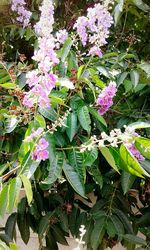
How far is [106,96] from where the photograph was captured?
1.31m

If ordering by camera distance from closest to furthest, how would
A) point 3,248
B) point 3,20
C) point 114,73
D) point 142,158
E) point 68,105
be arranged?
point 3,248
point 142,158
point 68,105
point 114,73
point 3,20

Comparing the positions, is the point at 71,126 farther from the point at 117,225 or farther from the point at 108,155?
the point at 117,225

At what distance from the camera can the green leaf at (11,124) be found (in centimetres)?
132

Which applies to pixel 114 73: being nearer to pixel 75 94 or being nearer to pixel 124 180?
pixel 75 94

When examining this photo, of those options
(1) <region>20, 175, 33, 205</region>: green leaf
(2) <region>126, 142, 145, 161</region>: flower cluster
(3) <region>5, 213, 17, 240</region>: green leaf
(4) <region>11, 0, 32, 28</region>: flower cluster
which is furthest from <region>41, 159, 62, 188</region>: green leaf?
(4) <region>11, 0, 32, 28</region>: flower cluster

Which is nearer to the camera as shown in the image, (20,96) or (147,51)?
(20,96)

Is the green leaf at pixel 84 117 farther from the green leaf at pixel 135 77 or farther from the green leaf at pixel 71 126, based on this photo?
the green leaf at pixel 135 77

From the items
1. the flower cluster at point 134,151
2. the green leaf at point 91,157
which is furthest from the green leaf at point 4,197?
the flower cluster at point 134,151

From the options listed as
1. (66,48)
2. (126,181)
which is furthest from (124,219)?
(66,48)

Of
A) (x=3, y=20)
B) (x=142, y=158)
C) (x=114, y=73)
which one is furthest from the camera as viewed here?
(x=3, y=20)

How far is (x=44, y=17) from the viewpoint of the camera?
1.37 metres

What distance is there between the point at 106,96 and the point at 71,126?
0.14m

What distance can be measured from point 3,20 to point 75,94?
752mm

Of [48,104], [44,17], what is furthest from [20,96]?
[44,17]
